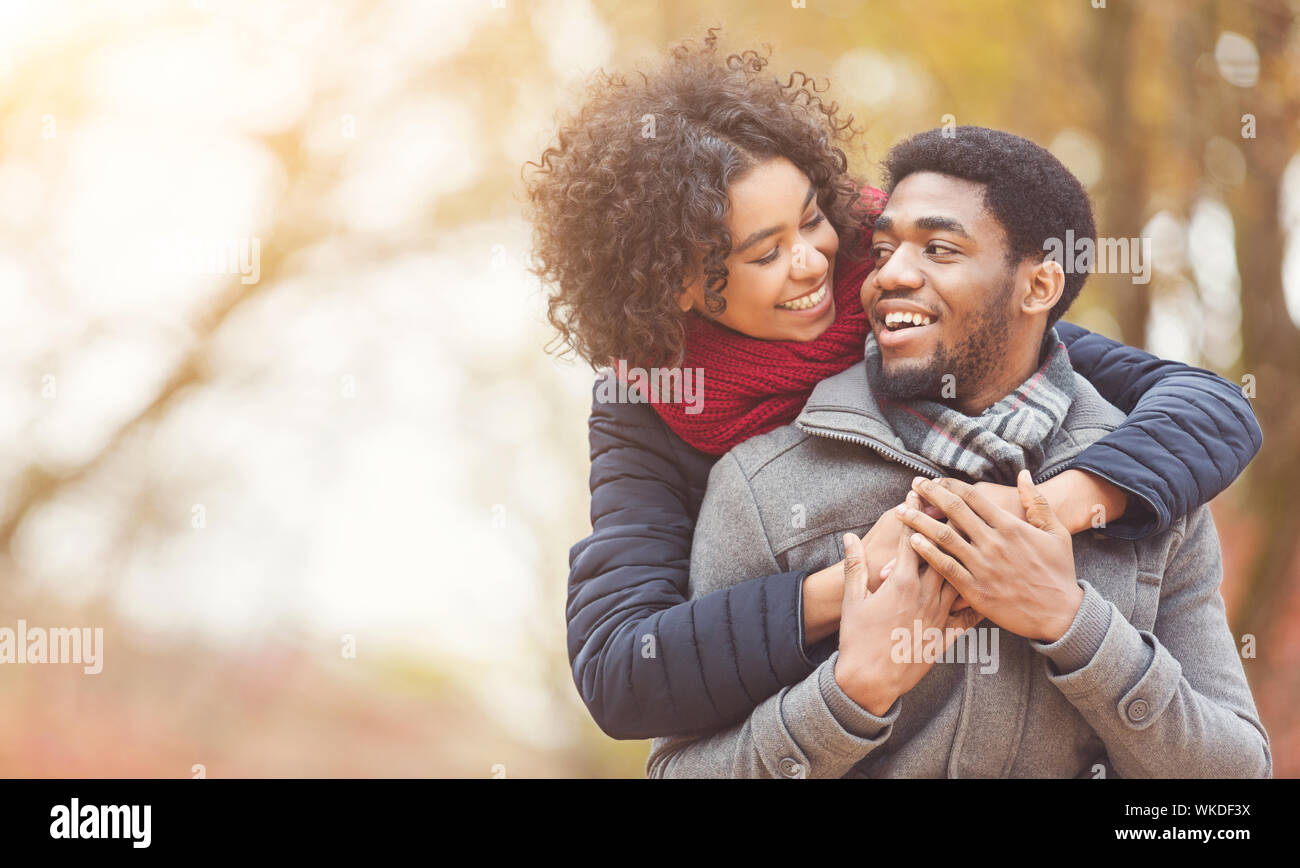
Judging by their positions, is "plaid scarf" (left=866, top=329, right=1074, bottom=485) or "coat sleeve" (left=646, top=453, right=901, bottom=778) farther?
"plaid scarf" (left=866, top=329, right=1074, bottom=485)

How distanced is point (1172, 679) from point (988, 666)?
0.89ft

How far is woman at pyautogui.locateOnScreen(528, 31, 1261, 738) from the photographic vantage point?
186cm

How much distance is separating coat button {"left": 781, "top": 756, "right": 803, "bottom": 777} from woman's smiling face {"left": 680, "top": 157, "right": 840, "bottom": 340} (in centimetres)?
75

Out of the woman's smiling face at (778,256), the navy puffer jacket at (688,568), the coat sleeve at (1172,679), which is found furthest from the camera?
the woman's smiling face at (778,256)

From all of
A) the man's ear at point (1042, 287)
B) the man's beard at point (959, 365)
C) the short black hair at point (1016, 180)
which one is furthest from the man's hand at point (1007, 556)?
the short black hair at point (1016, 180)

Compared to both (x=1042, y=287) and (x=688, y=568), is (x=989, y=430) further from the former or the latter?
(x=688, y=568)

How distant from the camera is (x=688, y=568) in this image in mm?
2051

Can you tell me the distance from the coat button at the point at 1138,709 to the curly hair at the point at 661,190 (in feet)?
3.01

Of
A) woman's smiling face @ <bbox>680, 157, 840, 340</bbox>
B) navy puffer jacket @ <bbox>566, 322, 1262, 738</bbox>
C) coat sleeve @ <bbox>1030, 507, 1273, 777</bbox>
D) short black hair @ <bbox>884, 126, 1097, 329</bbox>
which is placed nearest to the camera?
coat sleeve @ <bbox>1030, 507, 1273, 777</bbox>

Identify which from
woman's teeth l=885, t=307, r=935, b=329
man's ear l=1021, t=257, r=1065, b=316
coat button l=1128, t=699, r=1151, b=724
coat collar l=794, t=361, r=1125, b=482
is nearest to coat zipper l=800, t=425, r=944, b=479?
coat collar l=794, t=361, r=1125, b=482

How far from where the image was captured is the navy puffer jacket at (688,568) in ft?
6.08

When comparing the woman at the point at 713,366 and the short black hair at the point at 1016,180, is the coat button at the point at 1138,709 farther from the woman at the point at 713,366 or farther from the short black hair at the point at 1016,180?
the short black hair at the point at 1016,180

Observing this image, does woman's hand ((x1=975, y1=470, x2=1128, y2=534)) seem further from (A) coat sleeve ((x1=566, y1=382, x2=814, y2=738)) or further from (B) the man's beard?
(A) coat sleeve ((x1=566, y1=382, x2=814, y2=738))

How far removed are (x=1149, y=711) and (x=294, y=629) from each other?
5905 mm
